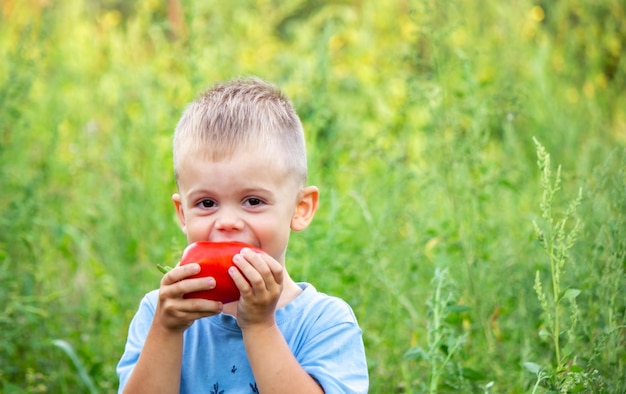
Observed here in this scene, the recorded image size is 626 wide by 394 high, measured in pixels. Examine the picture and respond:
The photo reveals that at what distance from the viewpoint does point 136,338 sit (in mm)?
2283

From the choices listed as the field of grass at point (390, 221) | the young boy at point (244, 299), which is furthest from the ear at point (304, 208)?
the field of grass at point (390, 221)

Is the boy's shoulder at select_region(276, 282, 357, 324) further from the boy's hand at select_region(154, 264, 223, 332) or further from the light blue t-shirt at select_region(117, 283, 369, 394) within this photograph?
the boy's hand at select_region(154, 264, 223, 332)

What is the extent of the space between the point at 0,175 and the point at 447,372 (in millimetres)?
2068

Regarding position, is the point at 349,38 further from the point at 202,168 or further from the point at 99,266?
the point at 202,168

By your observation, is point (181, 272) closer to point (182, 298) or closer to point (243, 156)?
point (182, 298)

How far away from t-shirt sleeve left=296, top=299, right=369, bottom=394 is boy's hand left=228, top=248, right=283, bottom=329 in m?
0.23

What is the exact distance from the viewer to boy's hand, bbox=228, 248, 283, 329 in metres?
1.94

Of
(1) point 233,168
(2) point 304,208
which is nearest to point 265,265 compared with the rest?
(1) point 233,168

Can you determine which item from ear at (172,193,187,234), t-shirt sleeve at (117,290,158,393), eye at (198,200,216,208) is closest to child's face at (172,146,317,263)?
eye at (198,200,216,208)

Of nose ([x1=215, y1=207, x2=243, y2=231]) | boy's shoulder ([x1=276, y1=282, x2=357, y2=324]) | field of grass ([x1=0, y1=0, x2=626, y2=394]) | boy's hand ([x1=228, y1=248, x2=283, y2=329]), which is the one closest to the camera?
boy's hand ([x1=228, y1=248, x2=283, y2=329])

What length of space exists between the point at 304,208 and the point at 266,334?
0.43m

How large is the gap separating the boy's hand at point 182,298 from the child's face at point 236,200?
0.51 ft

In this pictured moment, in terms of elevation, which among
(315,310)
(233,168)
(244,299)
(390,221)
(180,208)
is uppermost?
(233,168)

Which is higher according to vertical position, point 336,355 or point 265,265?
point 265,265
